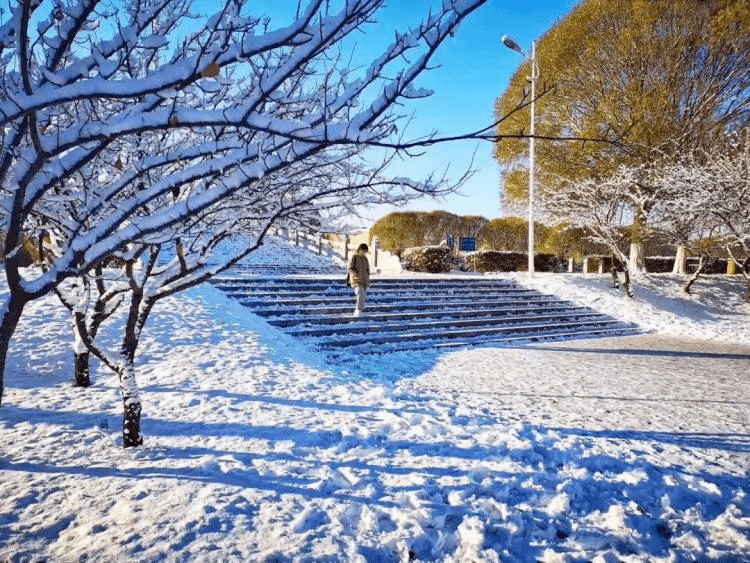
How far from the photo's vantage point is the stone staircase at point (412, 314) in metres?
9.20

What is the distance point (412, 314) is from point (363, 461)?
23.7 ft

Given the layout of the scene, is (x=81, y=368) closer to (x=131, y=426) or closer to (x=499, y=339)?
(x=131, y=426)

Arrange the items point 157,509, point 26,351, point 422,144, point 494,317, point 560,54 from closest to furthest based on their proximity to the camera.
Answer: point 422,144, point 157,509, point 26,351, point 494,317, point 560,54

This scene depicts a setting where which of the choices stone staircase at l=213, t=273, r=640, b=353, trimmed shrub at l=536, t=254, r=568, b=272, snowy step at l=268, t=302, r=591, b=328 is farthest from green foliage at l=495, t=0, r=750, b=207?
trimmed shrub at l=536, t=254, r=568, b=272

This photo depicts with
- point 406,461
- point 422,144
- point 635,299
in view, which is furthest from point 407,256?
point 422,144

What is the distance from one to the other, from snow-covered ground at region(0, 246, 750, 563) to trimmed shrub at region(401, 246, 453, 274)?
13642 mm

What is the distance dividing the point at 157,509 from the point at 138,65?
374 cm

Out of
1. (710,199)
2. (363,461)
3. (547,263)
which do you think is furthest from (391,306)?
(547,263)

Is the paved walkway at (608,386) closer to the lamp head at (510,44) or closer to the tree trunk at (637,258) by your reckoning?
the tree trunk at (637,258)

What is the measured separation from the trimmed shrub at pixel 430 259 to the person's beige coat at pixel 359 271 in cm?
1130

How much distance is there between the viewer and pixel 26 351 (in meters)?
6.21

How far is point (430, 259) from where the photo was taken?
67.8 ft

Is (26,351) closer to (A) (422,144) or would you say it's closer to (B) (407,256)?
(A) (422,144)

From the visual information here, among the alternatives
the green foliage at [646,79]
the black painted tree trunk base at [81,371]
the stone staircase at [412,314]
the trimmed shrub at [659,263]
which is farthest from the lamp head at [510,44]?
the trimmed shrub at [659,263]
